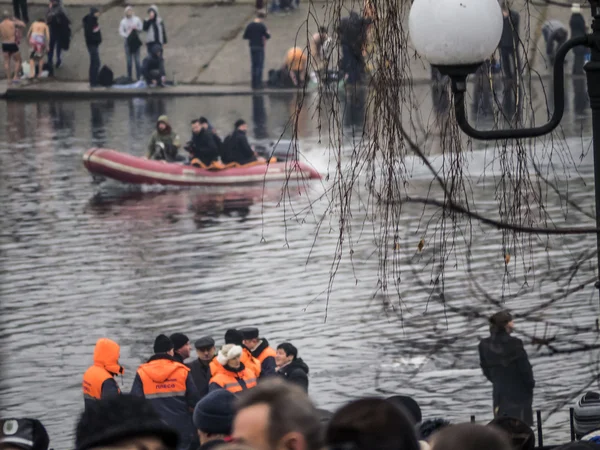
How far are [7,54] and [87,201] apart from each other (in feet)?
48.6

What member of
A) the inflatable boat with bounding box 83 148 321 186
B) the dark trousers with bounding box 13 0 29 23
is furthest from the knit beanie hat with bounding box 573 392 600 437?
the dark trousers with bounding box 13 0 29 23

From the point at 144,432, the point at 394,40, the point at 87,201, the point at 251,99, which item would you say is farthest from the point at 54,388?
the point at 251,99

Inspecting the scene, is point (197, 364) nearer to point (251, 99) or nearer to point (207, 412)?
point (207, 412)

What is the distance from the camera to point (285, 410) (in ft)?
13.4

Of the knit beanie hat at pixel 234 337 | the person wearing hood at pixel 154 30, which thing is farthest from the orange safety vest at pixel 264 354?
the person wearing hood at pixel 154 30

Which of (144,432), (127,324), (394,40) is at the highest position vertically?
(394,40)

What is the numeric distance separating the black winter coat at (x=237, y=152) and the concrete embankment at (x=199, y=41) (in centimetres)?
1182

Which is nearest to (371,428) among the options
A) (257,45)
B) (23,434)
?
(23,434)

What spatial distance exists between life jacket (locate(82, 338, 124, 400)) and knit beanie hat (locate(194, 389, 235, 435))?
13.9ft

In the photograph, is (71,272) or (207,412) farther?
(71,272)

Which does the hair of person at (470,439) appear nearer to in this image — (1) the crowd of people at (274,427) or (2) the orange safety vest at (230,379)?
(1) the crowd of people at (274,427)

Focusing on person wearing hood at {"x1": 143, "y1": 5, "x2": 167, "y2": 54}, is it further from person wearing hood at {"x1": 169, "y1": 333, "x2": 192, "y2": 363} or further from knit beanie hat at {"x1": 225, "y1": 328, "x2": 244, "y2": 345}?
A: person wearing hood at {"x1": 169, "y1": 333, "x2": 192, "y2": 363}

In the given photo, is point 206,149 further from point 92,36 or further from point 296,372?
point 296,372

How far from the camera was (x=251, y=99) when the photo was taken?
3800cm
